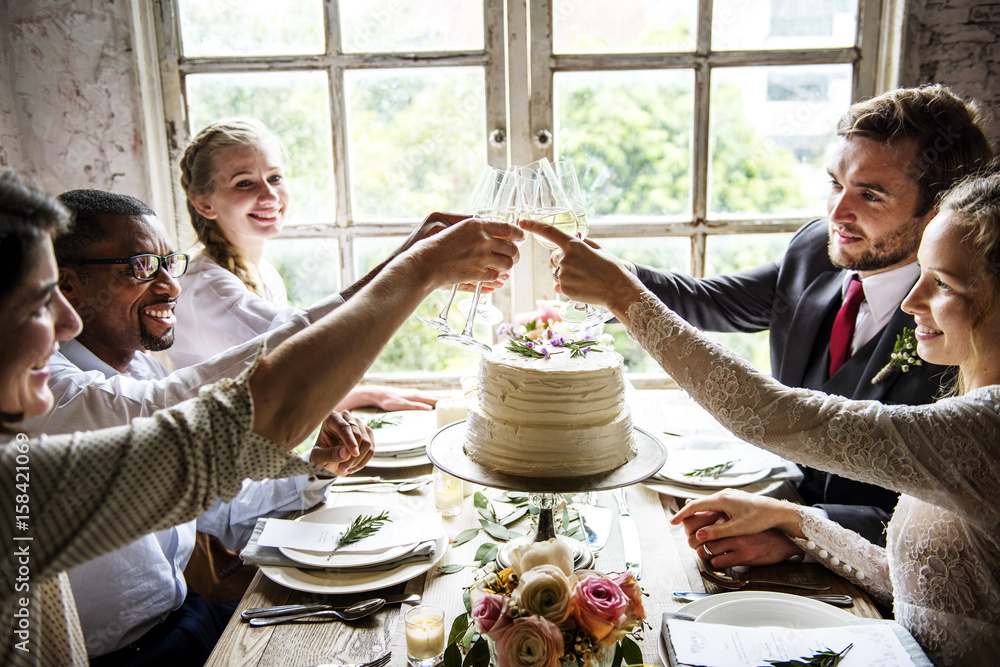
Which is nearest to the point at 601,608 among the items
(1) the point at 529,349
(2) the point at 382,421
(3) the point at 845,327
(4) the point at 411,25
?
(1) the point at 529,349

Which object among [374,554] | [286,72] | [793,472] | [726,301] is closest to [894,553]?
[793,472]

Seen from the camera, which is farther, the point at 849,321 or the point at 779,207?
the point at 779,207

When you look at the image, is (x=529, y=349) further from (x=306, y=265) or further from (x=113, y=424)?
(x=306, y=265)

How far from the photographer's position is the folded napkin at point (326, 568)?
1322 millimetres

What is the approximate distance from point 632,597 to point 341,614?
547 mm

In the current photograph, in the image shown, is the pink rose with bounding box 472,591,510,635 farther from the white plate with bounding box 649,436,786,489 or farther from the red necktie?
the red necktie

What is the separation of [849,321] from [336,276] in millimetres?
1876

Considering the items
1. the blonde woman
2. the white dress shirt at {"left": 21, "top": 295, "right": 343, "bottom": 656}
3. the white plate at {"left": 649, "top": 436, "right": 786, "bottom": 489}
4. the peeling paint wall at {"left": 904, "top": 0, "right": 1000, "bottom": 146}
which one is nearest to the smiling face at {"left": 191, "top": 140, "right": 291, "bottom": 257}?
the blonde woman

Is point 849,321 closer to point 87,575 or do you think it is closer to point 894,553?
point 894,553

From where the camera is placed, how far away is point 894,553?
122 cm

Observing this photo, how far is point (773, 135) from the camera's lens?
2682 mm

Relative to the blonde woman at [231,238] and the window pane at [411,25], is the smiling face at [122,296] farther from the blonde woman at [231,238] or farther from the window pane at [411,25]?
the window pane at [411,25]

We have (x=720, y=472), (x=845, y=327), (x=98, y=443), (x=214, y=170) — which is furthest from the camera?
(x=214, y=170)

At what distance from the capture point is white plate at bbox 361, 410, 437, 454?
194cm
